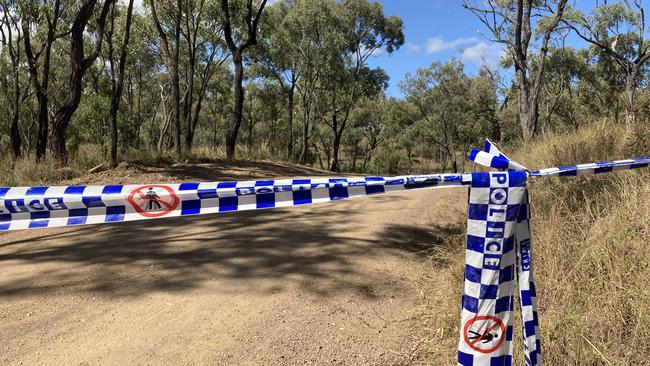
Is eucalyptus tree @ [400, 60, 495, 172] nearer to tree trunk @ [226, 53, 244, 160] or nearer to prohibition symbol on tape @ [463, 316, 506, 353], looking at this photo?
tree trunk @ [226, 53, 244, 160]

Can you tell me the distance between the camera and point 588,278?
3.24 m

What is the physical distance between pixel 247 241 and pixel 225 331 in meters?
2.29

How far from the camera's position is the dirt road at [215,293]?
119 inches

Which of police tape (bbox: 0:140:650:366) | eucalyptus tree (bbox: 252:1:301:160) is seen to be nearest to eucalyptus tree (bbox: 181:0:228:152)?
eucalyptus tree (bbox: 252:1:301:160)

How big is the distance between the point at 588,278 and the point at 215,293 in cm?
303

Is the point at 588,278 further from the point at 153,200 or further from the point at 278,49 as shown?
the point at 278,49

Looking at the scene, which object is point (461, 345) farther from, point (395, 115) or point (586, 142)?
point (395, 115)

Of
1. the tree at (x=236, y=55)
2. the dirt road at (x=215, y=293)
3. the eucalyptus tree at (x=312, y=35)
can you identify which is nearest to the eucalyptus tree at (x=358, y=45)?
the eucalyptus tree at (x=312, y=35)

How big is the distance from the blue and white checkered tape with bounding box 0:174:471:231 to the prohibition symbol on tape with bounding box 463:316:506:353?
92 centimetres

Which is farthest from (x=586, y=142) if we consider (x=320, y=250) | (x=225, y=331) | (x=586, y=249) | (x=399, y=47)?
(x=399, y=47)

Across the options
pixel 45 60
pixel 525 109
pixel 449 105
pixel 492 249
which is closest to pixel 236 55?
pixel 45 60

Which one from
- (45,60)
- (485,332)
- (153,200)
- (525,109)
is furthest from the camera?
(45,60)

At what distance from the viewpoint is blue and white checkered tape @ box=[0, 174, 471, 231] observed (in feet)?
8.89

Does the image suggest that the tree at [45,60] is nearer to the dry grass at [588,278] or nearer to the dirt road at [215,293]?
the dirt road at [215,293]
